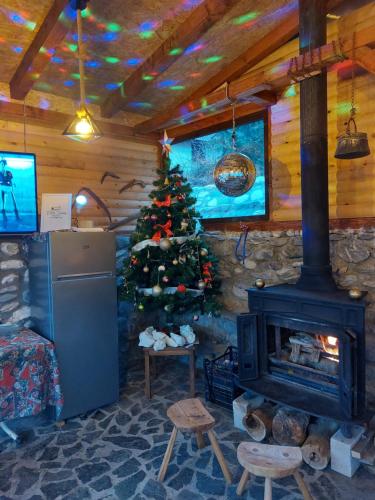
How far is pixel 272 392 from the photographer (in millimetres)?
2611

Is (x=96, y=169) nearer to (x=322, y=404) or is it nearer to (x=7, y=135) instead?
(x=7, y=135)

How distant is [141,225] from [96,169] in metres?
0.85

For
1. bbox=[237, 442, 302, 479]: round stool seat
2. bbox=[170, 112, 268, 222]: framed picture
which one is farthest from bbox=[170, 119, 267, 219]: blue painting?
bbox=[237, 442, 302, 479]: round stool seat

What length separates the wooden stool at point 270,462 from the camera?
5.66 feet

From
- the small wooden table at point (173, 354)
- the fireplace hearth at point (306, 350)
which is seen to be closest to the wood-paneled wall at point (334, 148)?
the fireplace hearth at point (306, 350)

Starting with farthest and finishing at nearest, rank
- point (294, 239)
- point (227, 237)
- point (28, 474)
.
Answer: point (227, 237)
point (294, 239)
point (28, 474)

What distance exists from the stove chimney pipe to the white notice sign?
6.51 feet

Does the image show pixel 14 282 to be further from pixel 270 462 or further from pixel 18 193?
pixel 270 462

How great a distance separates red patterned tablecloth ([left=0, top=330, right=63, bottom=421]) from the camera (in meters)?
2.58

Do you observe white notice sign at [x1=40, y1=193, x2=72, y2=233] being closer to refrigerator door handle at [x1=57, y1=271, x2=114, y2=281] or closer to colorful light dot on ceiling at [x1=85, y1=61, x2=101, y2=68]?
refrigerator door handle at [x1=57, y1=271, x2=114, y2=281]

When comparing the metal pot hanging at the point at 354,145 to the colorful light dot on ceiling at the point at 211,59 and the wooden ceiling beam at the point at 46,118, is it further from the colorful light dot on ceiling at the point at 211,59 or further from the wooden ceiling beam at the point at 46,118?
the wooden ceiling beam at the point at 46,118

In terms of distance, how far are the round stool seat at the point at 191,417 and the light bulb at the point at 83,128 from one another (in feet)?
6.71

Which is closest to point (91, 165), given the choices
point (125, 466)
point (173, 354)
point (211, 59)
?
point (211, 59)

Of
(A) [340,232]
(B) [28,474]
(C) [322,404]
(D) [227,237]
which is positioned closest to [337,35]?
(A) [340,232]
